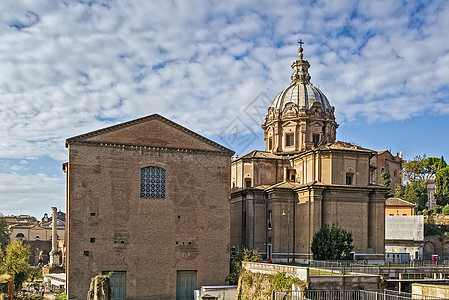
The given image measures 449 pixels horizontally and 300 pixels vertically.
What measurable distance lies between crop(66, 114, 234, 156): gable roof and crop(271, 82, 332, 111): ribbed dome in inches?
557

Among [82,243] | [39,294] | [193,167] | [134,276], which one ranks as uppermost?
[193,167]

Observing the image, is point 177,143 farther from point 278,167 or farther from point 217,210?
point 278,167

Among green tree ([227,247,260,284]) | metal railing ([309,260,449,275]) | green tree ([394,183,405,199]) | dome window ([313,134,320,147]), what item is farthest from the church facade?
green tree ([394,183,405,199])

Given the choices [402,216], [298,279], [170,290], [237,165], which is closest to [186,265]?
[170,290]

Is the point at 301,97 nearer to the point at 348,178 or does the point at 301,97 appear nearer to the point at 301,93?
the point at 301,93

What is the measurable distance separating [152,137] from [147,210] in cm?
496

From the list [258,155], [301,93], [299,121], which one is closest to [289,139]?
[299,121]

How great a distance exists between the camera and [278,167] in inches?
1708

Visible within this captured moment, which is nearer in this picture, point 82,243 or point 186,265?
point 82,243

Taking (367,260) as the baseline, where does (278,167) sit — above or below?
above

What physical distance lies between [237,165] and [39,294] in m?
19.4

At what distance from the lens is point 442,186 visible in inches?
2694

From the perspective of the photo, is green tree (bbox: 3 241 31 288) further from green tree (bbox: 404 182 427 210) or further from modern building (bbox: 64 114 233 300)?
green tree (bbox: 404 182 427 210)

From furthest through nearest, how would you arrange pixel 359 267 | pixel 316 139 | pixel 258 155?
pixel 316 139
pixel 258 155
pixel 359 267
